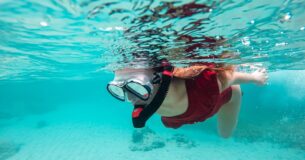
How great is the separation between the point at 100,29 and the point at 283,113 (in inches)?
817

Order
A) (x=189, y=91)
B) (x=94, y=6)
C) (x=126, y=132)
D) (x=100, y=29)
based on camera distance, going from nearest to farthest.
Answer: (x=189, y=91), (x=94, y=6), (x=100, y=29), (x=126, y=132)

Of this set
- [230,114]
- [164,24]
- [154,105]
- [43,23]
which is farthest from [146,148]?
[154,105]

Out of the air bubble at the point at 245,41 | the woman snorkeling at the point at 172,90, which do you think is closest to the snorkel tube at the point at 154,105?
the woman snorkeling at the point at 172,90

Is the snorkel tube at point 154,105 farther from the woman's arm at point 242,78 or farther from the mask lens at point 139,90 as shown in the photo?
the woman's arm at point 242,78

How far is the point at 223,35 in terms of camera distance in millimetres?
6430

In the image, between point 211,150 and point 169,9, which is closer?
point 169,9

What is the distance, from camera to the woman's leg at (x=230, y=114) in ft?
20.2

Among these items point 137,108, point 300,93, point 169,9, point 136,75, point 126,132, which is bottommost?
point 126,132

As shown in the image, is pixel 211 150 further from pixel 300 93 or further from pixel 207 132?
pixel 300 93

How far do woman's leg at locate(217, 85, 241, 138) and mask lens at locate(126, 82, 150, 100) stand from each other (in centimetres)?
302

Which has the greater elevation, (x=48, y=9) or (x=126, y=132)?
(x=48, y=9)

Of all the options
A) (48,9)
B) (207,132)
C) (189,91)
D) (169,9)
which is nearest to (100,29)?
(48,9)

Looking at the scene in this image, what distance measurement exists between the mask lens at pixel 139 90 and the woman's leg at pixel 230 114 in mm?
3021

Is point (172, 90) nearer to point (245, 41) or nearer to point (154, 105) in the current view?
point (154, 105)
